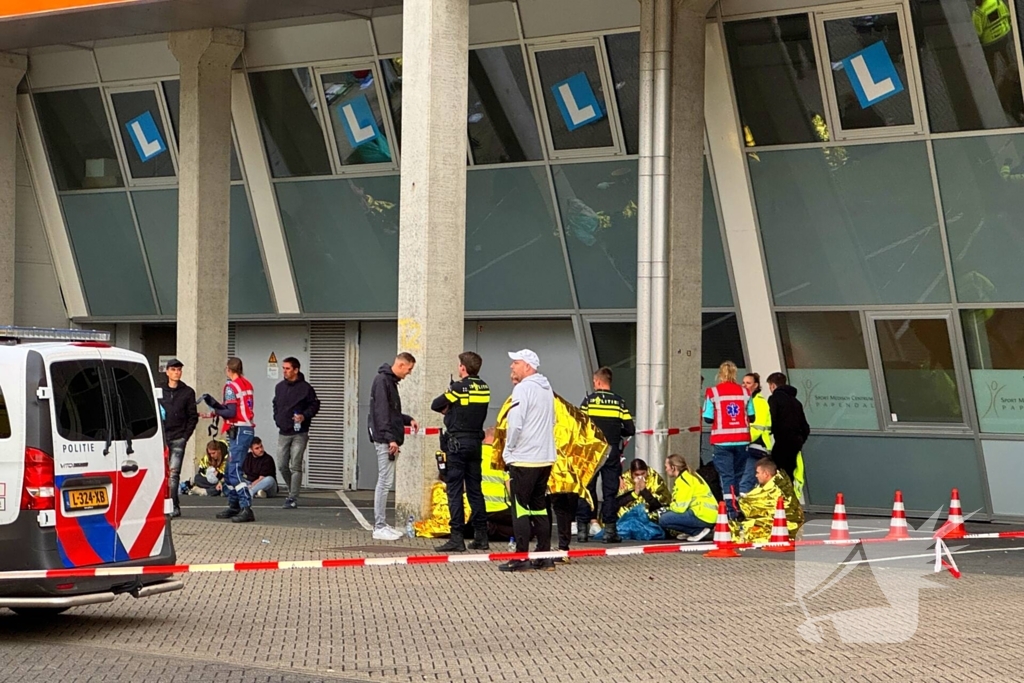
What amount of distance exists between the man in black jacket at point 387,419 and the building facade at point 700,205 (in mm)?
827

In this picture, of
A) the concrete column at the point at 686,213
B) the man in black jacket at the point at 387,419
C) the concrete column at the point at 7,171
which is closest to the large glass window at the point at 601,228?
the concrete column at the point at 686,213

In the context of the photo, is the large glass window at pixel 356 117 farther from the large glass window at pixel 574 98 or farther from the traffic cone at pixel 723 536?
the traffic cone at pixel 723 536

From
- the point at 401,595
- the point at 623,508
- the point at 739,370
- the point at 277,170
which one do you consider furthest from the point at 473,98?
the point at 401,595

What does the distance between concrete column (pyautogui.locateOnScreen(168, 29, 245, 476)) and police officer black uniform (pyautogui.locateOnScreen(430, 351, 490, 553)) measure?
8.18 metres

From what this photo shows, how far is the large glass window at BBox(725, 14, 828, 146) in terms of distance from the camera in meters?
17.2

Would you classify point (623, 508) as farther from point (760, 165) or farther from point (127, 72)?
point (127, 72)

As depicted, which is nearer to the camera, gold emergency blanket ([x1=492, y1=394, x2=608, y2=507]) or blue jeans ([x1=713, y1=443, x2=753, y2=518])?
gold emergency blanket ([x1=492, y1=394, x2=608, y2=507])

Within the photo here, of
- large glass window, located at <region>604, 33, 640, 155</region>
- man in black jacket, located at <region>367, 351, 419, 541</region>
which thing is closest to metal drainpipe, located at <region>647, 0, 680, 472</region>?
large glass window, located at <region>604, 33, 640, 155</region>

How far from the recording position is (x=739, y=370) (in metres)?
18.4

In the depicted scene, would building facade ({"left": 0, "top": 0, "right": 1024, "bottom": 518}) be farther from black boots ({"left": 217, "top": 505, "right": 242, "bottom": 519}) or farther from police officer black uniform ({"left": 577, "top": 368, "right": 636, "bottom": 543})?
black boots ({"left": 217, "top": 505, "right": 242, "bottom": 519})

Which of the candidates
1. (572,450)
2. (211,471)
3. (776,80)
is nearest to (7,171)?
(211,471)

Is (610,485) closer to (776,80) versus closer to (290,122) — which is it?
(776,80)

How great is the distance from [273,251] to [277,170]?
1218mm

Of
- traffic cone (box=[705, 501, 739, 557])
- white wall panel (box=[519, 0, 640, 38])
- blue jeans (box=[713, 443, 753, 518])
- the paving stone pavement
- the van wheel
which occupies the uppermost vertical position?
white wall panel (box=[519, 0, 640, 38])
